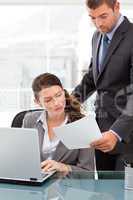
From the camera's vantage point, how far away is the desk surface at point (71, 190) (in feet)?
4.50

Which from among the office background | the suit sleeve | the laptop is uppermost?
the office background

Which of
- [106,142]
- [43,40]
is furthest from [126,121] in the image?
[43,40]

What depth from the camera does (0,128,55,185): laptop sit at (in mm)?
1473

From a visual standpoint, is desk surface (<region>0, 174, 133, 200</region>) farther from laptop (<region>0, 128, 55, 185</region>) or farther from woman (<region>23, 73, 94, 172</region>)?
woman (<region>23, 73, 94, 172</region>)

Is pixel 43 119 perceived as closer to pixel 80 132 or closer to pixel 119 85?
pixel 119 85

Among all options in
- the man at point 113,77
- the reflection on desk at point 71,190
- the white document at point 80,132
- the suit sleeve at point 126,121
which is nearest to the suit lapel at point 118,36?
the man at point 113,77

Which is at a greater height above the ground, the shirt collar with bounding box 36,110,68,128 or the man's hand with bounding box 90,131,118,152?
the shirt collar with bounding box 36,110,68,128

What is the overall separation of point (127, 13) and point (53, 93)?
149cm

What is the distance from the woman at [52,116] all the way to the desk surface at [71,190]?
306 millimetres

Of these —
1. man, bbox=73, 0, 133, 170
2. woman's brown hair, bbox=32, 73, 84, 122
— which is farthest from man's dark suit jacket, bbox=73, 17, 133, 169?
woman's brown hair, bbox=32, 73, 84, 122

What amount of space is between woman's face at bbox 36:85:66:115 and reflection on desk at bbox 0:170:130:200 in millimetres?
539

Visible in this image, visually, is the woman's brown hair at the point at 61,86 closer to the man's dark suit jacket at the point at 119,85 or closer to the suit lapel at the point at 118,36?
the man's dark suit jacket at the point at 119,85

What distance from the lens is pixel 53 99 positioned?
82.0 inches

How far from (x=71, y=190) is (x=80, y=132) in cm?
24
